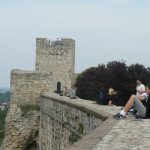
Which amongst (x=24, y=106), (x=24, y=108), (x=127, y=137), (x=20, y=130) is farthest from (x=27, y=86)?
(x=127, y=137)

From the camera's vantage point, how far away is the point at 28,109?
31453 millimetres

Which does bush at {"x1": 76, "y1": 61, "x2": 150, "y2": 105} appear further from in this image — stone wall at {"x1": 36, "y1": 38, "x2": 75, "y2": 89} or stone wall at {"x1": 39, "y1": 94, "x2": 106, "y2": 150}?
stone wall at {"x1": 39, "y1": 94, "x2": 106, "y2": 150}

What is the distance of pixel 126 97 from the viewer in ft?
143

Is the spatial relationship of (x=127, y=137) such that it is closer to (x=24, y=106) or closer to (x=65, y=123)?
(x=65, y=123)

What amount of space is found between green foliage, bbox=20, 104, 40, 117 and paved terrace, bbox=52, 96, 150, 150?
20159 mm

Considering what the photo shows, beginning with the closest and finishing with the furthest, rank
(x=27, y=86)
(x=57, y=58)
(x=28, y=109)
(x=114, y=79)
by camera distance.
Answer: (x=28, y=109) → (x=27, y=86) → (x=57, y=58) → (x=114, y=79)

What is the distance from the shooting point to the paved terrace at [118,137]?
7.60m

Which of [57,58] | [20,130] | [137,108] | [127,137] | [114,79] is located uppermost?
[57,58]

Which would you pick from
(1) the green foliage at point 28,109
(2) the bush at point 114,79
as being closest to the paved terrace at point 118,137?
(1) the green foliage at point 28,109

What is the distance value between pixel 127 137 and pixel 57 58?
37424mm

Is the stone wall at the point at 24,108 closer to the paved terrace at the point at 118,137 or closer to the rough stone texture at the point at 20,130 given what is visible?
the rough stone texture at the point at 20,130

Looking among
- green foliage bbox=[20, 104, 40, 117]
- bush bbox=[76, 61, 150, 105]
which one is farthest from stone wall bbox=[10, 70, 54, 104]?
bush bbox=[76, 61, 150, 105]

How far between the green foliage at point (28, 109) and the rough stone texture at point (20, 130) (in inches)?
4.8

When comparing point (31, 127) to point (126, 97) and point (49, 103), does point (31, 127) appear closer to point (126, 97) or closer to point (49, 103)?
point (49, 103)
